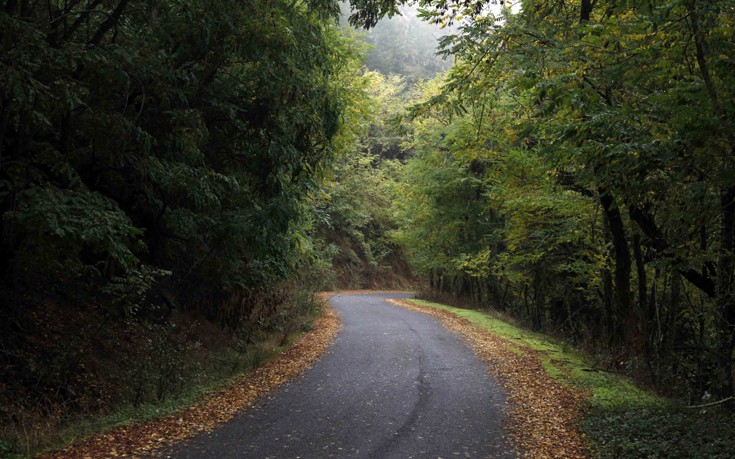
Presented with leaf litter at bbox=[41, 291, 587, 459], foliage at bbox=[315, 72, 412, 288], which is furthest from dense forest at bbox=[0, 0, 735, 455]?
foliage at bbox=[315, 72, 412, 288]

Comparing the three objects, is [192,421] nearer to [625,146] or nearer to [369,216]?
[625,146]

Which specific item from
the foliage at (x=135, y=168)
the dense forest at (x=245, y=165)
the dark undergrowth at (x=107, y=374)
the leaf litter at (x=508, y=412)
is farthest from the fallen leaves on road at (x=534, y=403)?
the foliage at (x=135, y=168)

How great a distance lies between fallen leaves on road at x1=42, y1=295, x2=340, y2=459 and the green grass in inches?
200

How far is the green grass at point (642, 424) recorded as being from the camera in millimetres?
5752

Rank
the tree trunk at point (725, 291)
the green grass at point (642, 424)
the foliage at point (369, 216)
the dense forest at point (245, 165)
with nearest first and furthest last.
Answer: the green grass at point (642, 424) < the dense forest at point (245, 165) < the tree trunk at point (725, 291) < the foliage at point (369, 216)

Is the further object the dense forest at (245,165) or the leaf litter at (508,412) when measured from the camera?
the leaf litter at (508,412)

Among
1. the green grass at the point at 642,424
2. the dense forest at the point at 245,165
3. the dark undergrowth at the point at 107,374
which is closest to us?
the green grass at the point at 642,424

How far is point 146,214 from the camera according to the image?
9.75m

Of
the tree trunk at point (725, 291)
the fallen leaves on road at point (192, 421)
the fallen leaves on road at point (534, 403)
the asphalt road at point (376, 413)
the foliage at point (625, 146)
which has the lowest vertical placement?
the fallen leaves on road at point (192, 421)

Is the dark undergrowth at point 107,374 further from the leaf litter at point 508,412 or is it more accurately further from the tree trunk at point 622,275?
the tree trunk at point 622,275

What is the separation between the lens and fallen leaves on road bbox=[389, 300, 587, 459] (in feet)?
21.2

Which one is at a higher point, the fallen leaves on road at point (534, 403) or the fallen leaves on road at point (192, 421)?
the fallen leaves on road at point (534, 403)

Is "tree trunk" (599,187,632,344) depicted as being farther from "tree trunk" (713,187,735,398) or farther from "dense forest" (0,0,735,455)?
"tree trunk" (713,187,735,398)

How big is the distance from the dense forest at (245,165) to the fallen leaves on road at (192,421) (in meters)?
0.51
